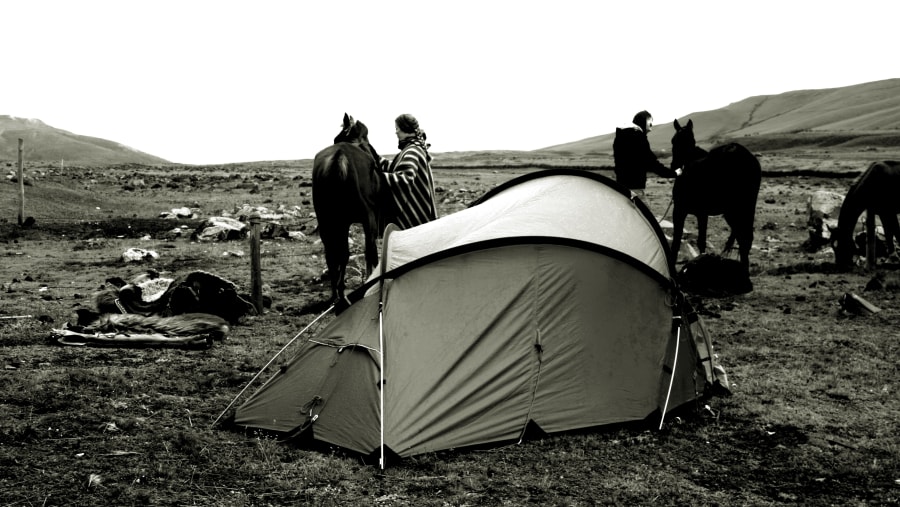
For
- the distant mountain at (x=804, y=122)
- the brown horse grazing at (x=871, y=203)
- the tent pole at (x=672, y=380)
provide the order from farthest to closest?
the distant mountain at (x=804, y=122), the brown horse grazing at (x=871, y=203), the tent pole at (x=672, y=380)

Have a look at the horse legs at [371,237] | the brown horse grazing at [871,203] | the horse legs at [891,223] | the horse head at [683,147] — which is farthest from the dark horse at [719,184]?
the horse legs at [371,237]

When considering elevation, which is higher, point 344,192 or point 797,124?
point 797,124

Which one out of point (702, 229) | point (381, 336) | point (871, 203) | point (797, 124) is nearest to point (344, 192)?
point (381, 336)

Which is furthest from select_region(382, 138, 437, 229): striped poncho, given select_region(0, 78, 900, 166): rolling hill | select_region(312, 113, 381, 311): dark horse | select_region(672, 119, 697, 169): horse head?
select_region(0, 78, 900, 166): rolling hill

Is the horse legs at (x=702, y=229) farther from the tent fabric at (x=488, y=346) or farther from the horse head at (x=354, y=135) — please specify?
the tent fabric at (x=488, y=346)

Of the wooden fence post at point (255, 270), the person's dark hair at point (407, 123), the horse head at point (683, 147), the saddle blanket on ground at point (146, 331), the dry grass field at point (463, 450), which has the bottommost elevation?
the dry grass field at point (463, 450)

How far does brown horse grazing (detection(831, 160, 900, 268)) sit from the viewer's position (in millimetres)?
13969

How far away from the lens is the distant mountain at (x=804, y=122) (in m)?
94.2

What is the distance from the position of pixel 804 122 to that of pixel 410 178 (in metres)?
136

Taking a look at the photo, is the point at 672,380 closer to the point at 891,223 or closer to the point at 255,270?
the point at 255,270

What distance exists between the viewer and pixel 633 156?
1119 centimetres

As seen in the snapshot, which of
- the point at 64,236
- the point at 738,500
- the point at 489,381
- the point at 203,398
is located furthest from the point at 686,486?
the point at 64,236

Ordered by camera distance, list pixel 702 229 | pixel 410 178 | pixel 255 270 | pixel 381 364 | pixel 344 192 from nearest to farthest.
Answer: pixel 381 364
pixel 344 192
pixel 410 178
pixel 255 270
pixel 702 229

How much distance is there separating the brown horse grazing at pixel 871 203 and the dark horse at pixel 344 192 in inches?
351
